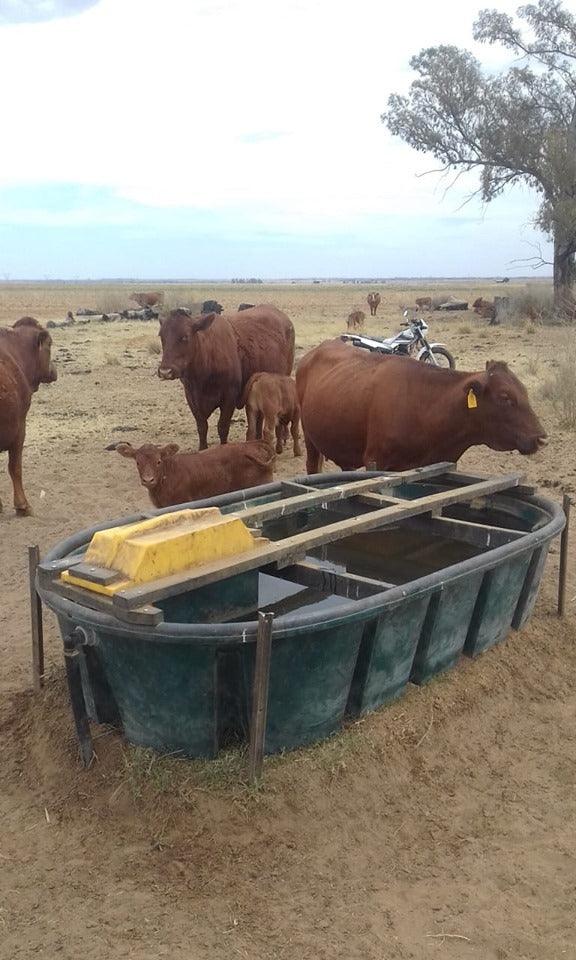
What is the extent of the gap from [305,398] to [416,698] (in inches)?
148

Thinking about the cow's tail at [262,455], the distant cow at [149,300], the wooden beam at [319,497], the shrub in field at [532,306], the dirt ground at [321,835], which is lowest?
the distant cow at [149,300]

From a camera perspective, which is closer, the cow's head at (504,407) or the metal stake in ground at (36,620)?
the metal stake in ground at (36,620)

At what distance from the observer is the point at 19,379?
22.9 ft

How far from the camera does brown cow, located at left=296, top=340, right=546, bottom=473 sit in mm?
5613

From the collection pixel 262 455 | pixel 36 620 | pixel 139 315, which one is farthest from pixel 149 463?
pixel 139 315

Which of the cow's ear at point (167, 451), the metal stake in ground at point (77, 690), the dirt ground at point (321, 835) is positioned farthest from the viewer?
the cow's ear at point (167, 451)

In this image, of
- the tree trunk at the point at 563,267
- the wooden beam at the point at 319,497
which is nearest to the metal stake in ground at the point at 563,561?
the wooden beam at the point at 319,497

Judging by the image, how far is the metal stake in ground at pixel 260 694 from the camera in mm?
2783

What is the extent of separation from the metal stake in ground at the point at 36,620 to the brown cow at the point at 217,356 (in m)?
4.89

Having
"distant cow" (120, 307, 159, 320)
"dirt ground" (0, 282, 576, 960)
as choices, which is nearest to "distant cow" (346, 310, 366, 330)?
"distant cow" (120, 307, 159, 320)

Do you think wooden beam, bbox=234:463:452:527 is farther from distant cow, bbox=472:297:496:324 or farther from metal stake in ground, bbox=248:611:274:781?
distant cow, bbox=472:297:496:324

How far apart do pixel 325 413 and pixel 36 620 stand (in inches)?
139

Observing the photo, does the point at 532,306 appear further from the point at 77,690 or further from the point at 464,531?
the point at 77,690

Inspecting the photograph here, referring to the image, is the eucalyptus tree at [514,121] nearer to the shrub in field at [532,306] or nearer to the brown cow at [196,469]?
the shrub in field at [532,306]
